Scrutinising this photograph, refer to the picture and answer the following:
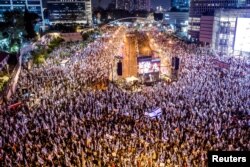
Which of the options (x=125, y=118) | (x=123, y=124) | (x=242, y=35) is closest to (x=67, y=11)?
(x=242, y=35)

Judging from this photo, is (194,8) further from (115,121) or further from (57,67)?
(115,121)

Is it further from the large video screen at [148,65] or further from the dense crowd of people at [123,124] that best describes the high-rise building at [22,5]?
the dense crowd of people at [123,124]

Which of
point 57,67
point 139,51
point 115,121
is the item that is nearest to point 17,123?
point 115,121

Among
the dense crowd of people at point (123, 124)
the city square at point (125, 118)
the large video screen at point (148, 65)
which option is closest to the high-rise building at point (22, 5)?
the city square at point (125, 118)

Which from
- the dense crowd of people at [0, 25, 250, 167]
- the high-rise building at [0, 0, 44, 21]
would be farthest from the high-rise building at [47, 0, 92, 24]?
the dense crowd of people at [0, 25, 250, 167]

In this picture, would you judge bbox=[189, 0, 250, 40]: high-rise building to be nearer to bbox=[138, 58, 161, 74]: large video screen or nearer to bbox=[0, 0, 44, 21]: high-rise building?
bbox=[0, 0, 44, 21]: high-rise building
